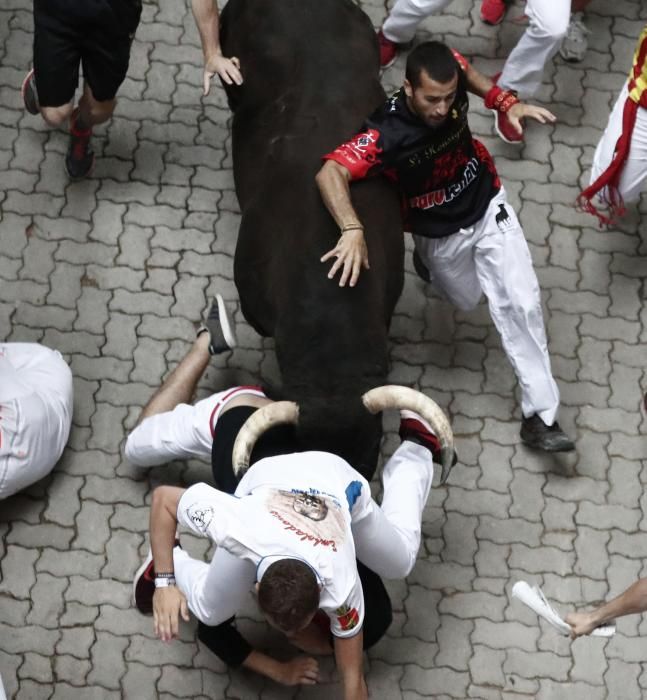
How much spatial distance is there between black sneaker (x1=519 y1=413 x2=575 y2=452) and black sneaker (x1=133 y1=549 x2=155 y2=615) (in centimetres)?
210

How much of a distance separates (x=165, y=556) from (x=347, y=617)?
0.94m

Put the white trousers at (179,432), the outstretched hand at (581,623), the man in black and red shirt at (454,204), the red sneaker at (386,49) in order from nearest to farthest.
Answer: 1. the man in black and red shirt at (454,204)
2. the outstretched hand at (581,623)
3. the white trousers at (179,432)
4. the red sneaker at (386,49)

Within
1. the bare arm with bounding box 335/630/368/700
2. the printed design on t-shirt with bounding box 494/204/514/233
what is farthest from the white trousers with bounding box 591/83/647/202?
the bare arm with bounding box 335/630/368/700

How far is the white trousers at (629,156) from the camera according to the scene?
250 inches

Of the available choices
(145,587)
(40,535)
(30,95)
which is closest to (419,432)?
(145,587)

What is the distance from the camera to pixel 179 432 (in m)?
5.92

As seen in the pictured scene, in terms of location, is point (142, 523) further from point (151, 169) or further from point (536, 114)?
point (536, 114)

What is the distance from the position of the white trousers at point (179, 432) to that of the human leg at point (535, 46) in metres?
2.56

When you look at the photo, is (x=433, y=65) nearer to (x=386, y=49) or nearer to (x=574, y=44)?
(x=386, y=49)

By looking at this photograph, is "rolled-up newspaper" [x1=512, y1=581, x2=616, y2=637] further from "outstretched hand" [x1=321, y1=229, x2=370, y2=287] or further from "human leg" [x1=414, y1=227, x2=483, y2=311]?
"outstretched hand" [x1=321, y1=229, x2=370, y2=287]

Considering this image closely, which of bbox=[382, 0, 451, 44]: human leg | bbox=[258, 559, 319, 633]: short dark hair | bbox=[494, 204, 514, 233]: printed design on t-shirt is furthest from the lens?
bbox=[382, 0, 451, 44]: human leg

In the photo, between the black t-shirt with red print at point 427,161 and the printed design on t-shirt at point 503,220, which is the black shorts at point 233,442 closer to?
the black t-shirt with red print at point 427,161

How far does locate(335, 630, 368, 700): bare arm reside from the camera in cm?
502

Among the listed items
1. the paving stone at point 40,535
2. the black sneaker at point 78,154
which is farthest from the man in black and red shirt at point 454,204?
the paving stone at point 40,535
